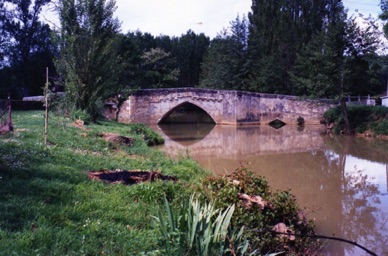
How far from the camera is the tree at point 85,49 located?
15227 mm

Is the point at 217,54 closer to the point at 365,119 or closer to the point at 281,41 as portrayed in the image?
the point at 281,41

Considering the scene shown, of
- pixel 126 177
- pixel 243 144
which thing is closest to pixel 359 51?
pixel 243 144

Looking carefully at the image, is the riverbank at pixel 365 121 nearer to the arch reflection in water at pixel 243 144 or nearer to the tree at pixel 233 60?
the arch reflection in water at pixel 243 144

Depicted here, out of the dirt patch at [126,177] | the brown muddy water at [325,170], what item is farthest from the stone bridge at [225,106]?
the dirt patch at [126,177]

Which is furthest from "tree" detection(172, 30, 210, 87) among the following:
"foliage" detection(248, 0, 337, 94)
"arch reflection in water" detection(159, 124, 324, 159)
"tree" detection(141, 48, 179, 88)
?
"arch reflection in water" detection(159, 124, 324, 159)

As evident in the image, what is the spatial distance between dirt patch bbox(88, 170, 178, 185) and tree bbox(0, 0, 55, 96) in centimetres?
2641

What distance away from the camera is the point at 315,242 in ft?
16.8

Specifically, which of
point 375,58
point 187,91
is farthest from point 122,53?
point 375,58

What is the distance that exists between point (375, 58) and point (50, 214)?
19.9m

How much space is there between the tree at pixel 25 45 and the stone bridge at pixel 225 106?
8471mm

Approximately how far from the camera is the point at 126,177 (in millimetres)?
6000

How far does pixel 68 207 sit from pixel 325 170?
898 centimetres

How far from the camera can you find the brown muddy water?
245 inches

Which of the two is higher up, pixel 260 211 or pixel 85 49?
pixel 85 49
